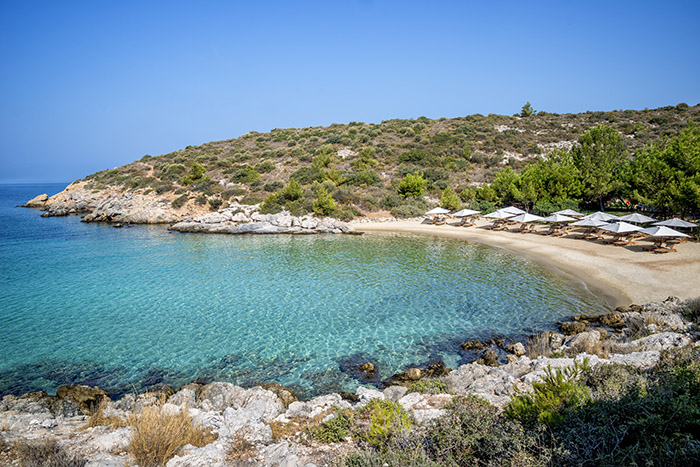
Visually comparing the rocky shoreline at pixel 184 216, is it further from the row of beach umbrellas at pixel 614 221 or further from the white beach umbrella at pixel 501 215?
the row of beach umbrellas at pixel 614 221

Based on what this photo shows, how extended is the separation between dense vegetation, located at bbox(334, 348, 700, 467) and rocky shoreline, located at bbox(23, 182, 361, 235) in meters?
26.5

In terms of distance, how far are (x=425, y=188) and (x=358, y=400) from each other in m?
37.8

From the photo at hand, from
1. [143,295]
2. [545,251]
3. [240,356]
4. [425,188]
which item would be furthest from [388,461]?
[425,188]

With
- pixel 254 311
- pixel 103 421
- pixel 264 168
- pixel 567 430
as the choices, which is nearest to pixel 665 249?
pixel 567 430

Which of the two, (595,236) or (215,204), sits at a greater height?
(215,204)

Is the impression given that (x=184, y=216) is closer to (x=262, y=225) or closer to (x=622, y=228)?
(x=262, y=225)

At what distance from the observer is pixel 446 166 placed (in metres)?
50.1

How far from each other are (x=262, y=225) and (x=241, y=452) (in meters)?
28.5

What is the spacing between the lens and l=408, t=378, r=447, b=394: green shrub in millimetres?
7391

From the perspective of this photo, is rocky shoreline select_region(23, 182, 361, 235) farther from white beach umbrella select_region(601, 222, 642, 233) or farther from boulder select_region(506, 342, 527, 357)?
boulder select_region(506, 342, 527, 357)

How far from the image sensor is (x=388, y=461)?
169 inches

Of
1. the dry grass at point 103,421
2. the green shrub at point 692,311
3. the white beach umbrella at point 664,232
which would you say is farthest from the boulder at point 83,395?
the white beach umbrella at point 664,232

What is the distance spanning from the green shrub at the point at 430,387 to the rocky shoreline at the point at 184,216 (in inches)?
936

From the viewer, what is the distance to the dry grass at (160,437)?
184 inches
